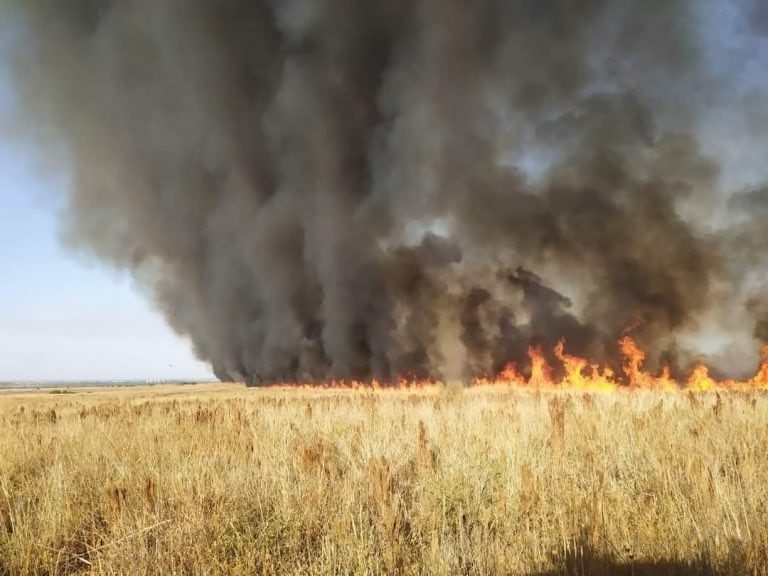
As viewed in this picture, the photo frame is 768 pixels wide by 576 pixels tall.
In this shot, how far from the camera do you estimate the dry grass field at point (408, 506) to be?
340 cm

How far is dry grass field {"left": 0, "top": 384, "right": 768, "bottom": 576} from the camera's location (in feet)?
11.2

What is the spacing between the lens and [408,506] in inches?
182

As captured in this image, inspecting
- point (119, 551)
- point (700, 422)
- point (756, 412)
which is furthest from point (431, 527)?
point (756, 412)

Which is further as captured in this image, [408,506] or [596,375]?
[596,375]

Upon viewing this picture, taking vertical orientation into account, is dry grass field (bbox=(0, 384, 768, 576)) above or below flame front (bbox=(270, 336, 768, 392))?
below

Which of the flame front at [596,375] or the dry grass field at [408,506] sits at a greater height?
the flame front at [596,375]

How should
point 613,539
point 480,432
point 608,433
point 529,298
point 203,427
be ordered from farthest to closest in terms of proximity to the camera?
point 529,298 → point 203,427 → point 480,432 → point 608,433 → point 613,539

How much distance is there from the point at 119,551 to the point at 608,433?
6.06 m

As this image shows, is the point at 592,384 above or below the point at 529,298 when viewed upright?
below

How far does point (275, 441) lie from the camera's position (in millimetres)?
7754

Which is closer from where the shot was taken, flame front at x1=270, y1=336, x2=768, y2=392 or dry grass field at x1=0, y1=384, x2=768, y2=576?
dry grass field at x1=0, y1=384, x2=768, y2=576

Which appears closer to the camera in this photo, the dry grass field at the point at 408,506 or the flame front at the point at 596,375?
the dry grass field at the point at 408,506

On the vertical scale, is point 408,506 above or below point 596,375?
below

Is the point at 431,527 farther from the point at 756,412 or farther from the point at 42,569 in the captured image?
the point at 756,412
